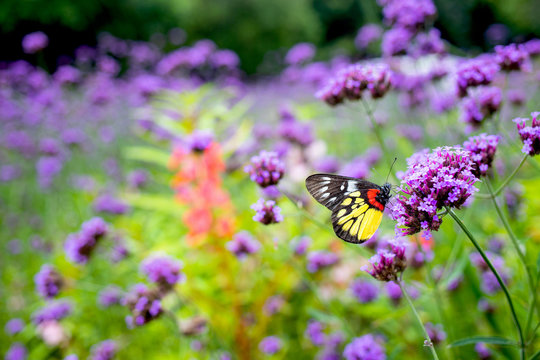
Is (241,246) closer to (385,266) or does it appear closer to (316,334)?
(316,334)

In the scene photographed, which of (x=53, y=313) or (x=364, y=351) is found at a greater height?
(x=364, y=351)

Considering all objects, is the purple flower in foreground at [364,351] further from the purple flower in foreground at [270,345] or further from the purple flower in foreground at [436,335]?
the purple flower in foreground at [270,345]

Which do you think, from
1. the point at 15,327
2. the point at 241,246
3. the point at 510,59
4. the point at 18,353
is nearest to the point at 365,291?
the point at 241,246

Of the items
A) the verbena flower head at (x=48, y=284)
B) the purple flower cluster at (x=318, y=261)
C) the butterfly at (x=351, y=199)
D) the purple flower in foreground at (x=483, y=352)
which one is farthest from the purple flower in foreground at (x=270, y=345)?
the butterfly at (x=351, y=199)

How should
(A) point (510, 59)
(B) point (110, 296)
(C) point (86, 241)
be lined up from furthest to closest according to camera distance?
1. (B) point (110, 296)
2. (C) point (86, 241)
3. (A) point (510, 59)

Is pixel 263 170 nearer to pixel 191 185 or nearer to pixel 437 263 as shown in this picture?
pixel 437 263

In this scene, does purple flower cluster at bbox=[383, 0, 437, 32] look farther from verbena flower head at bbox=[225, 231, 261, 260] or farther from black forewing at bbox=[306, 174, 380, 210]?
verbena flower head at bbox=[225, 231, 261, 260]
